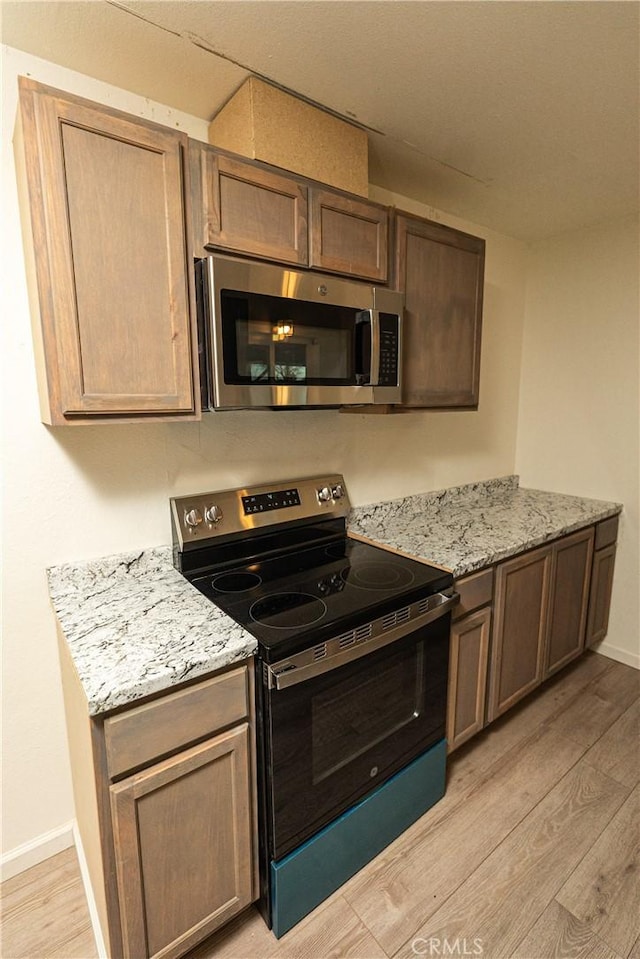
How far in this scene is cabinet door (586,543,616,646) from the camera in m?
2.50

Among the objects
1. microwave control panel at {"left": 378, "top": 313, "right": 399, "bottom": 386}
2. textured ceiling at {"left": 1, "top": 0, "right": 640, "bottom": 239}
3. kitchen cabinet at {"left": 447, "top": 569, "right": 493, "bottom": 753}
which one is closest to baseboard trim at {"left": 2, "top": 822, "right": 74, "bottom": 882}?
kitchen cabinet at {"left": 447, "top": 569, "right": 493, "bottom": 753}

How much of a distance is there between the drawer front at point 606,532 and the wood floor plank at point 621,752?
2.68 feet

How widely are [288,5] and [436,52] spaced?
41 cm

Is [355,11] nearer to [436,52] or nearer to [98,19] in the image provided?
[436,52]

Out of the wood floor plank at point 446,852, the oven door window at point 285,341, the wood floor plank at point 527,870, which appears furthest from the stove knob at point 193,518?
the wood floor plank at point 527,870

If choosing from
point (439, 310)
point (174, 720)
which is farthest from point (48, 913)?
point (439, 310)

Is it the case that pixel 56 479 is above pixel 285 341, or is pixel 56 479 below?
below

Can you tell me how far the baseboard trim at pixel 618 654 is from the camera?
2610mm

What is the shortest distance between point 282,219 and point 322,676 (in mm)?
1319

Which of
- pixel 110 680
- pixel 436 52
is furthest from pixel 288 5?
pixel 110 680

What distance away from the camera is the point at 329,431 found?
2.06 metres

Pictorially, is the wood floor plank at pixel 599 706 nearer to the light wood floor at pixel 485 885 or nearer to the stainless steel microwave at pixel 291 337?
the light wood floor at pixel 485 885

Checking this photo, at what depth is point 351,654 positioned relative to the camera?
1.32m

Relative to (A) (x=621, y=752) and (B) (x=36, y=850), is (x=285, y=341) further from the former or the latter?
(A) (x=621, y=752)
